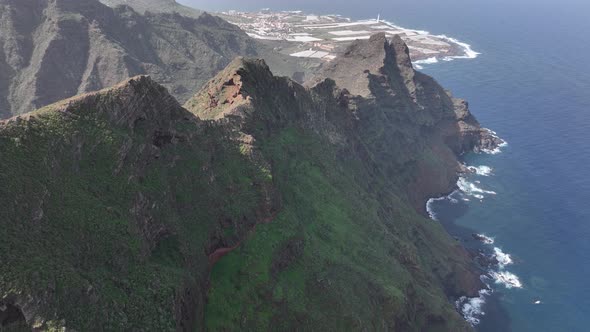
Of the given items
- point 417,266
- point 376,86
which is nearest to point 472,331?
point 417,266

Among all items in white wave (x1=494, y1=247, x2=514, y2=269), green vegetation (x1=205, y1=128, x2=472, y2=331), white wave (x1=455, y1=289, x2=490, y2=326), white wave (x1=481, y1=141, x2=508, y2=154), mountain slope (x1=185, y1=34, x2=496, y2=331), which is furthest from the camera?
white wave (x1=481, y1=141, x2=508, y2=154)

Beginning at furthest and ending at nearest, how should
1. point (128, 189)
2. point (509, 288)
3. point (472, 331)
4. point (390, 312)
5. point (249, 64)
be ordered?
point (509, 288), point (472, 331), point (249, 64), point (390, 312), point (128, 189)

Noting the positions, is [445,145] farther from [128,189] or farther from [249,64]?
[128,189]

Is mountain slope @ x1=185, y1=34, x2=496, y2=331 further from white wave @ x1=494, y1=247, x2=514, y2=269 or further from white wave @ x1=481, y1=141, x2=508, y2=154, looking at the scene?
white wave @ x1=481, y1=141, x2=508, y2=154

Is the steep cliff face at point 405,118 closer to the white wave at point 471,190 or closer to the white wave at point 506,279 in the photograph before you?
the white wave at point 471,190

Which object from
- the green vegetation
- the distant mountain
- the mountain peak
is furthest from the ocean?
the distant mountain

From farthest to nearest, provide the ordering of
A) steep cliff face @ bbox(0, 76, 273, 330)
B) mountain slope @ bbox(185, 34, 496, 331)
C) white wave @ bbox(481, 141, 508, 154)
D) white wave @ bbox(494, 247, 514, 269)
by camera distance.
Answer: white wave @ bbox(481, 141, 508, 154)
white wave @ bbox(494, 247, 514, 269)
mountain slope @ bbox(185, 34, 496, 331)
steep cliff face @ bbox(0, 76, 273, 330)

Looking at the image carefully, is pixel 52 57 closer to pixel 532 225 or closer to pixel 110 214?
pixel 110 214
